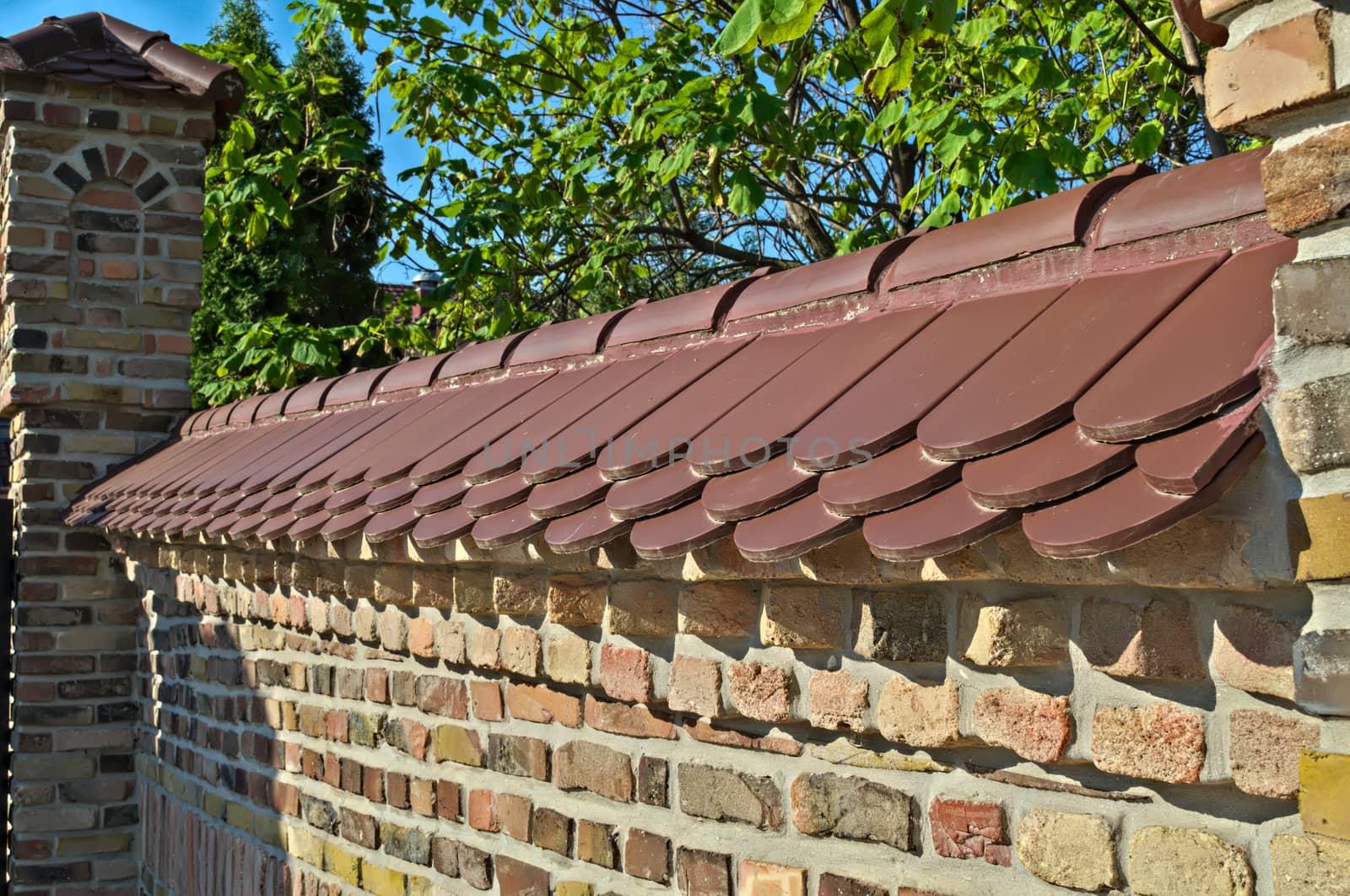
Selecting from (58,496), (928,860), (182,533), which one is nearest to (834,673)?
(928,860)

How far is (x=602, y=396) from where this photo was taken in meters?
2.27

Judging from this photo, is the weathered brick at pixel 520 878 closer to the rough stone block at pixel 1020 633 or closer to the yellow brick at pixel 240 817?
the rough stone block at pixel 1020 633

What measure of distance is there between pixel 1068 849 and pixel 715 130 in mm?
4009

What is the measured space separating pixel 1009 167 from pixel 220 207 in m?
4.58

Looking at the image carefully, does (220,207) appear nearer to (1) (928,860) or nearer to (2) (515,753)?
(2) (515,753)

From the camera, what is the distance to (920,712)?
1544 mm

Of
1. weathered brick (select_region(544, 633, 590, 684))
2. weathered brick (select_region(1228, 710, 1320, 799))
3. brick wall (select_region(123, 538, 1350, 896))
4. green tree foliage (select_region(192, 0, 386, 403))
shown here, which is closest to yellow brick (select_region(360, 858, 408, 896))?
brick wall (select_region(123, 538, 1350, 896))

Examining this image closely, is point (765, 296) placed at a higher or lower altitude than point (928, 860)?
higher

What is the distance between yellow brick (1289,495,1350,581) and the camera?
43.5 inches

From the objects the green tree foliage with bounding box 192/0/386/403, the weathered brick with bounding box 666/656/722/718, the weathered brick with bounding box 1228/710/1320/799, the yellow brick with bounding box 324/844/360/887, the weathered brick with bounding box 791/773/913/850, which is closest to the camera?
the weathered brick with bounding box 1228/710/1320/799

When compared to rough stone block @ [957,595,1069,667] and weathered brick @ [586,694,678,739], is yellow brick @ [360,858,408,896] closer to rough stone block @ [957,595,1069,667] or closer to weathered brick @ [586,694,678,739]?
weathered brick @ [586,694,678,739]

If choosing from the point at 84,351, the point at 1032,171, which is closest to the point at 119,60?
the point at 84,351

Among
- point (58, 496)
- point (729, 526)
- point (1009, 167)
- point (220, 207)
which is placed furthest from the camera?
point (220, 207)

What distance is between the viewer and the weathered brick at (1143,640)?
1.28 m
